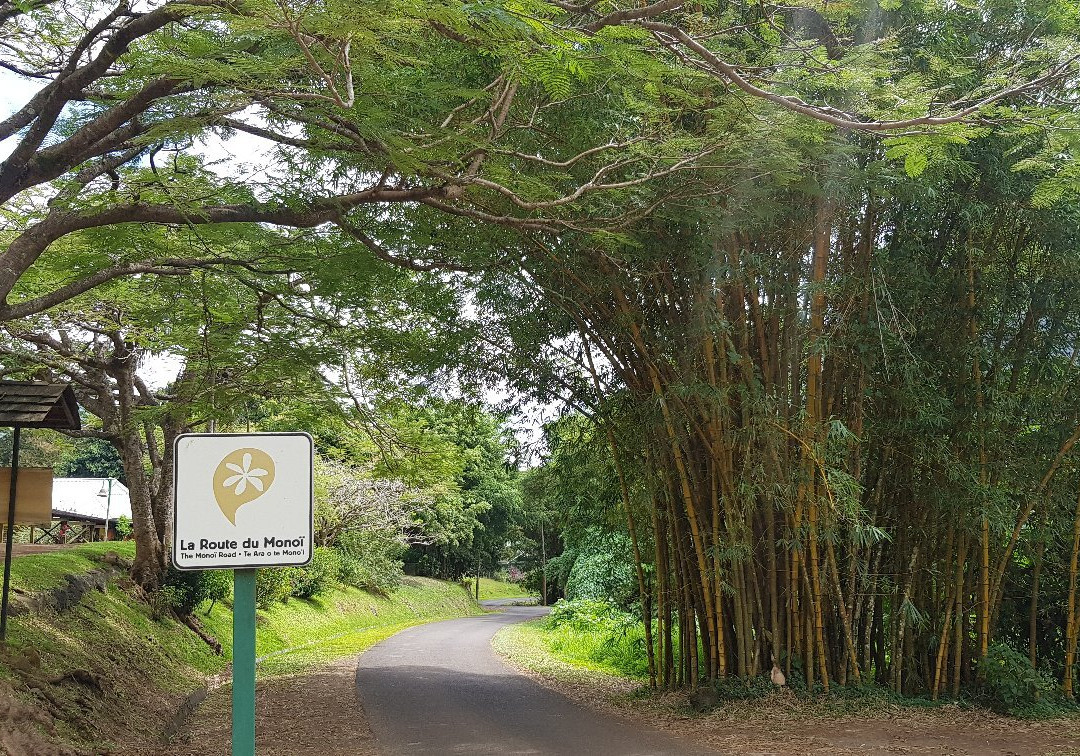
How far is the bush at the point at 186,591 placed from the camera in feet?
42.9

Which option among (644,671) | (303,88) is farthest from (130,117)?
(644,671)

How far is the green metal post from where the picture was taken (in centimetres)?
218

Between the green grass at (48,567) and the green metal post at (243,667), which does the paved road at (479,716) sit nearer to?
the green grass at (48,567)

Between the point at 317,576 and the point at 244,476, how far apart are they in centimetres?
1955

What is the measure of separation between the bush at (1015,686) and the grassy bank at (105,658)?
291 inches

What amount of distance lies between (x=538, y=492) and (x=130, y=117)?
675 centimetres

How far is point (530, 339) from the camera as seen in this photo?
29.8ft

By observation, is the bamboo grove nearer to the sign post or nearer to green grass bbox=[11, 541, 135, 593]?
the sign post

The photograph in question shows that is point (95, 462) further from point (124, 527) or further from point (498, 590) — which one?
point (498, 590)

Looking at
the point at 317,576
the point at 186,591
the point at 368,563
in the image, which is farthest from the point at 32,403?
the point at 368,563

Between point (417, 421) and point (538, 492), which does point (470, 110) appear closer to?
point (538, 492)

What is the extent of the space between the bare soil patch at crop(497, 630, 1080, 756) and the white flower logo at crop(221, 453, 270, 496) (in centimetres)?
570

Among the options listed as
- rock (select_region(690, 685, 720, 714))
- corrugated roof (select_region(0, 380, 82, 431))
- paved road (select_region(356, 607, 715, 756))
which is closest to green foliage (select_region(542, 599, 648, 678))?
paved road (select_region(356, 607, 715, 756))

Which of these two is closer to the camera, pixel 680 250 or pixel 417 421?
pixel 680 250
